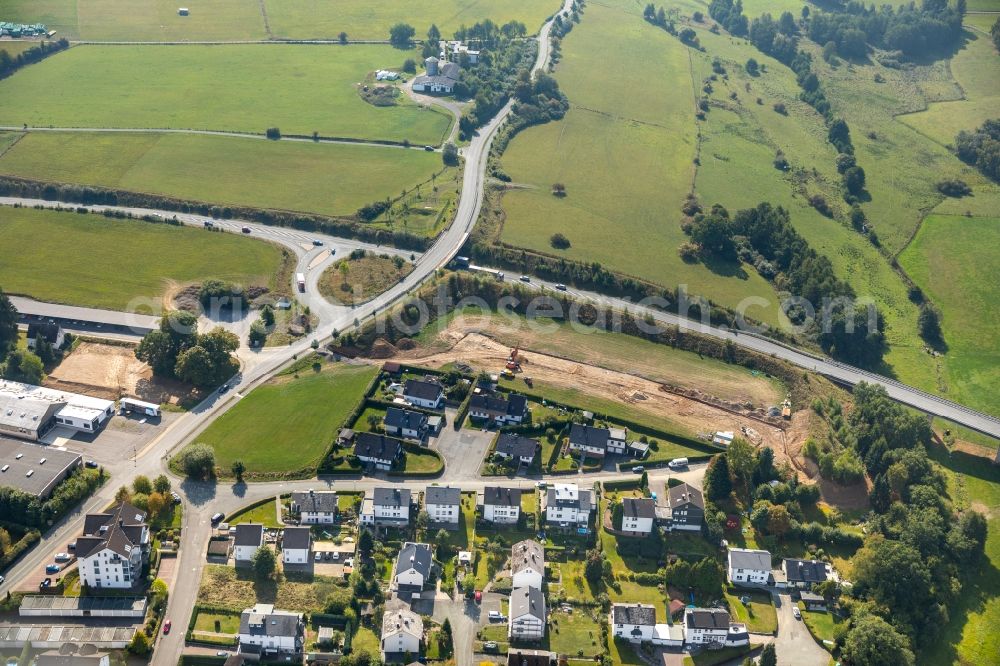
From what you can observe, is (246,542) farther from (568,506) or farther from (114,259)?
(114,259)

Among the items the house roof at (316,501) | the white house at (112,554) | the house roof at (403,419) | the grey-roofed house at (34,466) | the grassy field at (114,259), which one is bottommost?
the grassy field at (114,259)

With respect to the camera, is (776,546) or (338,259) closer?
(776,546)

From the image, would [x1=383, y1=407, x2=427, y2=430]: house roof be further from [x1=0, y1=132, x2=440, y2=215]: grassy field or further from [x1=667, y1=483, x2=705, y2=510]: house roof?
[x1=0, y1=132, x2=440, y2=215]: grassy field

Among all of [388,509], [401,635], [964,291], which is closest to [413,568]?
[401,635]

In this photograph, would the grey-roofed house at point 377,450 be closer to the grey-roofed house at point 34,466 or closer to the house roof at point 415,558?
the house roof at point 415,558

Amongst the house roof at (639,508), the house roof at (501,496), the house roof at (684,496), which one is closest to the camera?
the house roof at (501,496)

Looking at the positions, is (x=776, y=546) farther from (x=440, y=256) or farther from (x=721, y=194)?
(x=721, y=194)

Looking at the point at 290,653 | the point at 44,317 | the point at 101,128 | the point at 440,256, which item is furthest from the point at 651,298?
the point at 101,128

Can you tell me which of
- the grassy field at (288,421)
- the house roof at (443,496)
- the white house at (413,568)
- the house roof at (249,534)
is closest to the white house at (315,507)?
the house roof at (249,534)
